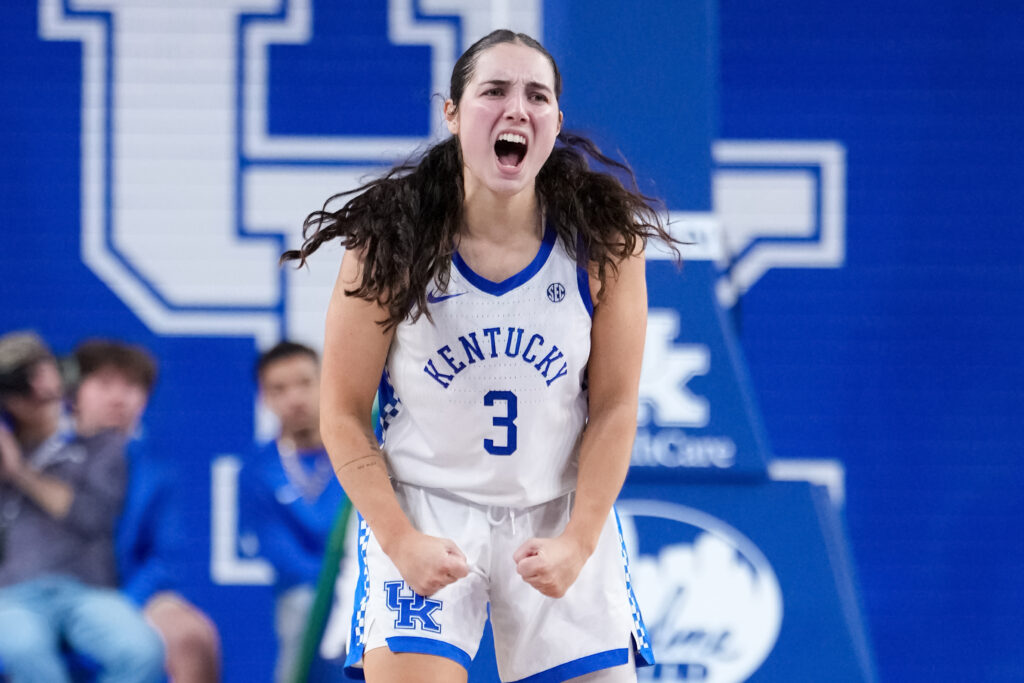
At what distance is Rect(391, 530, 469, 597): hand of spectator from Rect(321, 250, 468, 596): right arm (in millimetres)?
14

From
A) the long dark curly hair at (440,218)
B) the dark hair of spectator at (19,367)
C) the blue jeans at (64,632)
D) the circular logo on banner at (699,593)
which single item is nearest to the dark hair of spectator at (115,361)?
the dark hair of spectator at (19,367)

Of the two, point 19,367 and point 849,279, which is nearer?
point 19,367

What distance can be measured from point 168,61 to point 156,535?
104 inches

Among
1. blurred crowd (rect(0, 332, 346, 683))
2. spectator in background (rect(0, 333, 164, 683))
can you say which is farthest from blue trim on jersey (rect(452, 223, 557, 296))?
spectator in background (rect(0, 333, 164, 683))

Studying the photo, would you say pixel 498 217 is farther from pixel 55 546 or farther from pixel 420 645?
pixel 55 546

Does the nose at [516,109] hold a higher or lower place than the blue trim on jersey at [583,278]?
higher

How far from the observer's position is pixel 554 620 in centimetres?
199

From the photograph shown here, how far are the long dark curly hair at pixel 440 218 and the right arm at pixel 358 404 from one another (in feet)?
0.10

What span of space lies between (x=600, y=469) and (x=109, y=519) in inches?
110

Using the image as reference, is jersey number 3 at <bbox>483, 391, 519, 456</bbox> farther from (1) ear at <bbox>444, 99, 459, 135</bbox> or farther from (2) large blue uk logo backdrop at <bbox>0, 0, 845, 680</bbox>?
(2) large blue uk logo backdrop at <bbox>0, 0, 845, 680</bbox>

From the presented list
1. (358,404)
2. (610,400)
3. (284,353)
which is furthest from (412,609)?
(284,353)

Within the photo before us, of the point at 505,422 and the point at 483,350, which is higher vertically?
the point at 483,350

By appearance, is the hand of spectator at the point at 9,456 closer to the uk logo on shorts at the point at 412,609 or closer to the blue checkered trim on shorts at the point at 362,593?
the blue checkered trim on shorts at the point at 362,593

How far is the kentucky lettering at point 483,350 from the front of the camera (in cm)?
198
